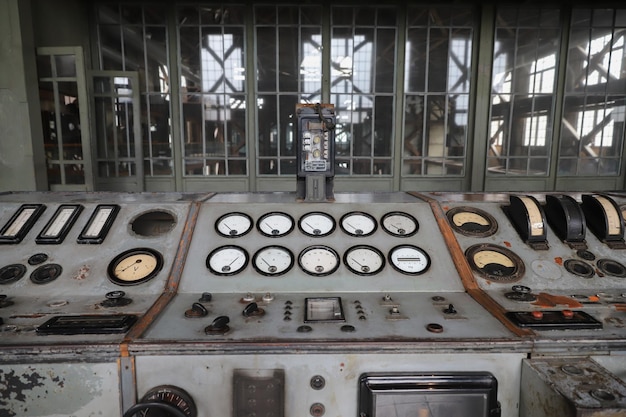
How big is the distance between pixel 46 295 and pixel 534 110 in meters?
6.13

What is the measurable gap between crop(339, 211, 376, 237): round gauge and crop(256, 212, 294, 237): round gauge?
25 centimetres

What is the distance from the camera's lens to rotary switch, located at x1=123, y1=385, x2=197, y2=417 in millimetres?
1034

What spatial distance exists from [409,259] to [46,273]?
152 cm

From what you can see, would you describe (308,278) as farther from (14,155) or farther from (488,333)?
(14,155)

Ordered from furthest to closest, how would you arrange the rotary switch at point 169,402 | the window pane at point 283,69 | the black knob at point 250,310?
the window pane at point 283,69
the black knob at point 250,310
the rotary switch at point 169,402

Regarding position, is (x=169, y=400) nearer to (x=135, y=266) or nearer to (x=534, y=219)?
(x=135, y=266)

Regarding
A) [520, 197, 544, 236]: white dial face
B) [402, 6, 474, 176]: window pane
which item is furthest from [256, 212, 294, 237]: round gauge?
[402, 6, 474, 176]: window pane

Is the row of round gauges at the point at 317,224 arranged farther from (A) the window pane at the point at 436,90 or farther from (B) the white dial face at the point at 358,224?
(A) the window pane at the point at 436,90

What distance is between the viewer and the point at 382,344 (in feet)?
3.62

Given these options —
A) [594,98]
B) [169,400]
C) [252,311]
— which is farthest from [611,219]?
[594,98]

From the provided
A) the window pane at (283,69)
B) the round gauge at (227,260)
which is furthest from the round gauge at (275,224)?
the window pane at (283,69)

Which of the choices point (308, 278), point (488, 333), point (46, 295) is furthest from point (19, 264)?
point (488, 333)

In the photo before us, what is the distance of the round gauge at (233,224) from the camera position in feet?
5.56

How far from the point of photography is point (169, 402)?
3.50 ft
